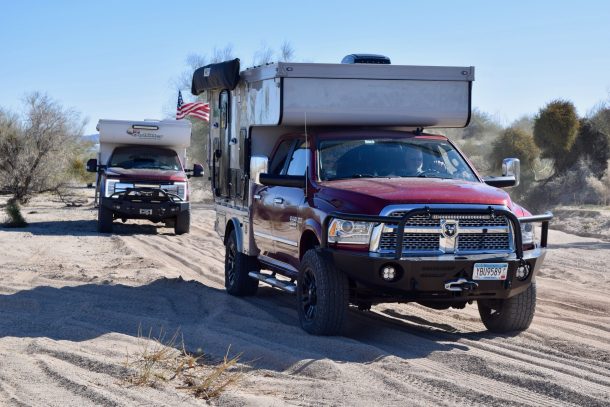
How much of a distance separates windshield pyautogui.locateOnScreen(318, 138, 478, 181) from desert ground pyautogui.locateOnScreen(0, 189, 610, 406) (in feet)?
5.01

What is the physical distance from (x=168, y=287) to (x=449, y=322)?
4.08m

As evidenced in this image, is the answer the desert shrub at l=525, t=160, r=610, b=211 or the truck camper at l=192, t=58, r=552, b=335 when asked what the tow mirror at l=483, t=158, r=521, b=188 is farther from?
the desert shrub at l=525, t=160, r=610, b=211

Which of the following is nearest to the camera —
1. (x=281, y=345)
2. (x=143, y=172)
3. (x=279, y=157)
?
(x=281, y=345)

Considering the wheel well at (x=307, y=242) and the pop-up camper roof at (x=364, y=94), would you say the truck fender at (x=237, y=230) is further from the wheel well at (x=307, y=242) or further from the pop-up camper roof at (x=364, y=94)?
the wheel well at (x=307, y=242)

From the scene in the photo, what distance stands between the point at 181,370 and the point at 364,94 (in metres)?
4.49

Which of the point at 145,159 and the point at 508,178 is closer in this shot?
the point at 508,178

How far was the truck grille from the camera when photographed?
29.2 feet

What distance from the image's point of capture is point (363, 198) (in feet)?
30.0

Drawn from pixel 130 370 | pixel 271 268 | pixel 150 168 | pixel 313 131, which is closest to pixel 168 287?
pixel 271 268

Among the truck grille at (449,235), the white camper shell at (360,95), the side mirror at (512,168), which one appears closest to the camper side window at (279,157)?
the white camper shell at (360,95)

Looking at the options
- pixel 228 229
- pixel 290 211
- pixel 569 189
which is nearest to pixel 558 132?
pixel 569 189

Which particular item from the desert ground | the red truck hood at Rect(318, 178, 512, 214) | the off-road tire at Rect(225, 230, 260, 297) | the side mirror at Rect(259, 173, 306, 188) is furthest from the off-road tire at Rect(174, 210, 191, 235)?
the red truck hood at Rect(318, 178, 512, 214)

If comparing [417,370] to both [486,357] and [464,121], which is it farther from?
[464,121]

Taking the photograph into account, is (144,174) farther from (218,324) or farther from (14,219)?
(218,324)
